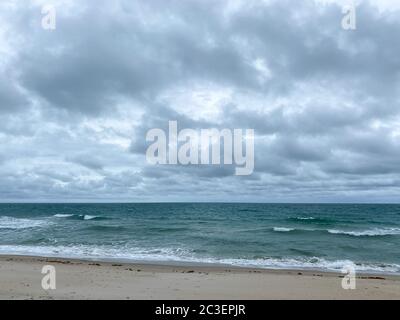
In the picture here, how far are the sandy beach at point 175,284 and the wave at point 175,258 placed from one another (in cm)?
247

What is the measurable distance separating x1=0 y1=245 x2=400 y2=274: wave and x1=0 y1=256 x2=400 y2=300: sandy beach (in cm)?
247

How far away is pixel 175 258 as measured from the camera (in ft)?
64.5

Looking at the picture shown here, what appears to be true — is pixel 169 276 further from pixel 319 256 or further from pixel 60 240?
pixel 60 240

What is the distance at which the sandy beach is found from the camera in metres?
9.84

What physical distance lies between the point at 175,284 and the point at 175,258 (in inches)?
320

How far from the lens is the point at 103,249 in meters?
22.7
